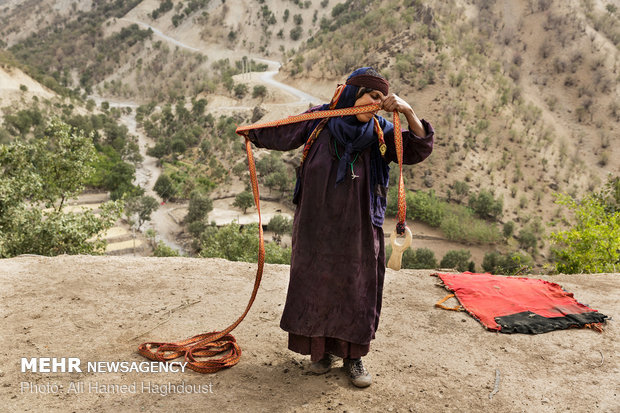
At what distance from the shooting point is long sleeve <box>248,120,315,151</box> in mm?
2881

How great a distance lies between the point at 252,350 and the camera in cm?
328

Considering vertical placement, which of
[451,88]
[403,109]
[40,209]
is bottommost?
[40,209]

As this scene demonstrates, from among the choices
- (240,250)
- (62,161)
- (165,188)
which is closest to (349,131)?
(62,161)

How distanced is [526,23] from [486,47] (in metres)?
7.17

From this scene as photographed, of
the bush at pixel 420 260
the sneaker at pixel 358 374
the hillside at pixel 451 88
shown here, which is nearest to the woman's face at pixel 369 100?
the sneaker at pixel 358 374

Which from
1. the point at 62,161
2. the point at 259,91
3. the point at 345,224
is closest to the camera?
the point at 345,224

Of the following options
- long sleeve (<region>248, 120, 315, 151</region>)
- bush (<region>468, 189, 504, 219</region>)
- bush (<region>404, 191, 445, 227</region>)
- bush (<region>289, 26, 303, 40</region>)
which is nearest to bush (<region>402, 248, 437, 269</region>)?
bush (<region>404, 191, 445, 227</region>)

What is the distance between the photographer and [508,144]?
26906mm

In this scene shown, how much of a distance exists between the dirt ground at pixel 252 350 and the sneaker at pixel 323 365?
0.18ft

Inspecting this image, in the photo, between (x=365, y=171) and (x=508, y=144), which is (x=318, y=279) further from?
(x=508, y=144)

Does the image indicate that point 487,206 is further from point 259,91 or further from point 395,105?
point 259,91

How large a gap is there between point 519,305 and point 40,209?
767cm

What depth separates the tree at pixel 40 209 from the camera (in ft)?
22.8

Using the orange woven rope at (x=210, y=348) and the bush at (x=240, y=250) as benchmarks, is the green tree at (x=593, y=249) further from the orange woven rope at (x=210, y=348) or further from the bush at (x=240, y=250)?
the bush at (x=240, y=250)
